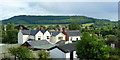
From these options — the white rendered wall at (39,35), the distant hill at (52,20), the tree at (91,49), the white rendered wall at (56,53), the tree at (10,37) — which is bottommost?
the distant hill at (52,20)

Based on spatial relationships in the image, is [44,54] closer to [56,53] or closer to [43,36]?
[56,53]

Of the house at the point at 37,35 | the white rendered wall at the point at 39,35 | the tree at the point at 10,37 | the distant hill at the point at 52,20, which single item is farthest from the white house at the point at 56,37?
the distant hill at the point at 52,20

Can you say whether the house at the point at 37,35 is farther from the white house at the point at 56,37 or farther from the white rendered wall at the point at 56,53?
the white rendered wall at the point at 56,53

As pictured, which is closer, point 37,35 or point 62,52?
point 62,52

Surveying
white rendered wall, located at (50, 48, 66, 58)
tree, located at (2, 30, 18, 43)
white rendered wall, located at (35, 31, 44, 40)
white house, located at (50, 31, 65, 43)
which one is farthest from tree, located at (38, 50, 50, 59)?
tree, located at (2, 30, 18, 43)

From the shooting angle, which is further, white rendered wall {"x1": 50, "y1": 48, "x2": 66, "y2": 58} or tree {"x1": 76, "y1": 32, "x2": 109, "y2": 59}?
white rendered wall {"x1": 50, "y1": 48, "x2": 66, "y2": 58}

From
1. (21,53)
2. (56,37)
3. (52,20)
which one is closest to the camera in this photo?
(21,53)

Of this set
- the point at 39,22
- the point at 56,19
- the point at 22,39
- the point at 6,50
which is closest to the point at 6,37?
the point at 22,39

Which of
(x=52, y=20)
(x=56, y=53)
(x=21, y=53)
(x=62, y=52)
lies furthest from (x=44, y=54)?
(x=52, y=20)

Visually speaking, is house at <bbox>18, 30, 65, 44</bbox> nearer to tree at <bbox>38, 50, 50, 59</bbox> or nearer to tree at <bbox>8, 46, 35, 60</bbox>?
tree at <bbox>8, 46, 35, 60</bbox>

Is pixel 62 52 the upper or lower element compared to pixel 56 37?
upper

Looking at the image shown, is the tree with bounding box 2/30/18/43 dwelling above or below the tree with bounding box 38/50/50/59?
below

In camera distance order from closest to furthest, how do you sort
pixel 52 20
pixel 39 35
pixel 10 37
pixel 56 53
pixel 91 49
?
pixel 91 49
pixel 56 53
pixel 39 35
pixel 10 37
pixel 52 20
